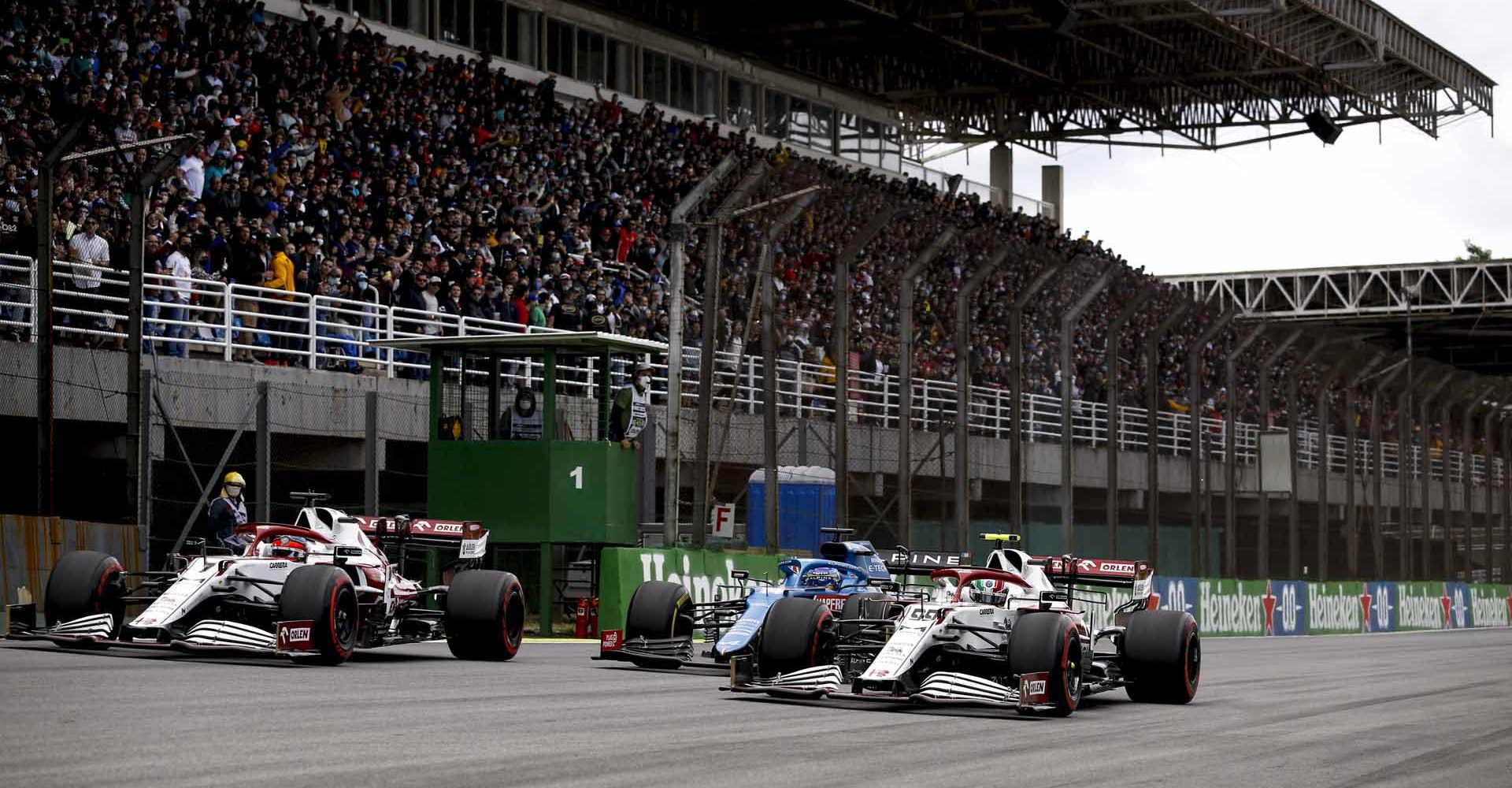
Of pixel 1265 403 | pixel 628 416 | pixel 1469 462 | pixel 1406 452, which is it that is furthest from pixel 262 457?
pixel 1469 462

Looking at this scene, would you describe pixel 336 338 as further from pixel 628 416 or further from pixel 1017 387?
pixel 1017 387

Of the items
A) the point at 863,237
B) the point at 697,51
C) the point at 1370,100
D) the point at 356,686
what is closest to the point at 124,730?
the point at 356,686

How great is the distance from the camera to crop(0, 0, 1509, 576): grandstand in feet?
78.0

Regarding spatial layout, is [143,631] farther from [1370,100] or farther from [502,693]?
[1370,100]

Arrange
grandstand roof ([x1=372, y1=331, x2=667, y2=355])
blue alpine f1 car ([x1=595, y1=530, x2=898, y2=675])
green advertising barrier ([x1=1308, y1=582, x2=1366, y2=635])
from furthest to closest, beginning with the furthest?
green advertising barrier ([x1=1308, y1=582, x2=1366, y2=635]) < grandstand roof ([x1=372, y1=331, x2=667, y2=355]) < blue alpine f1 car ([x1=595, y1=530, x2=898, y2=675])

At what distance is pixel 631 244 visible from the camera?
1335 inches

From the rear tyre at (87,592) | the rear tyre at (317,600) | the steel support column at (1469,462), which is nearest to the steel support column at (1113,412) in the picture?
the rear tyre at (317,600)

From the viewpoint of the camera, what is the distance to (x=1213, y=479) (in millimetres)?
42344

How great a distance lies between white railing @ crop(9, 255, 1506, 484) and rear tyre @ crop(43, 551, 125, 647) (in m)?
5.05

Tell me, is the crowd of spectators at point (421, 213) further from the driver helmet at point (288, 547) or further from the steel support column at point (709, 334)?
the driver helmet at point (288, 547)

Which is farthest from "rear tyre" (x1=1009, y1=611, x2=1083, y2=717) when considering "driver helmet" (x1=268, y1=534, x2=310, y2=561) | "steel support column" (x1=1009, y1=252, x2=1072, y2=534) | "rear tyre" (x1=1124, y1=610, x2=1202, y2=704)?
"steel support column" (x1=1009, y1=252, x2=1072, y2=534)

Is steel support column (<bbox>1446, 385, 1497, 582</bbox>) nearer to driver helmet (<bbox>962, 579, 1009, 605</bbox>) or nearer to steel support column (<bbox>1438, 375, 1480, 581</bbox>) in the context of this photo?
steel support column (<bbox>1438, 375, 1480, 581</bbox>)

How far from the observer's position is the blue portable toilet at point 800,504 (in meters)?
28.5

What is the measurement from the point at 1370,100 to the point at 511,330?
36.8 meters
